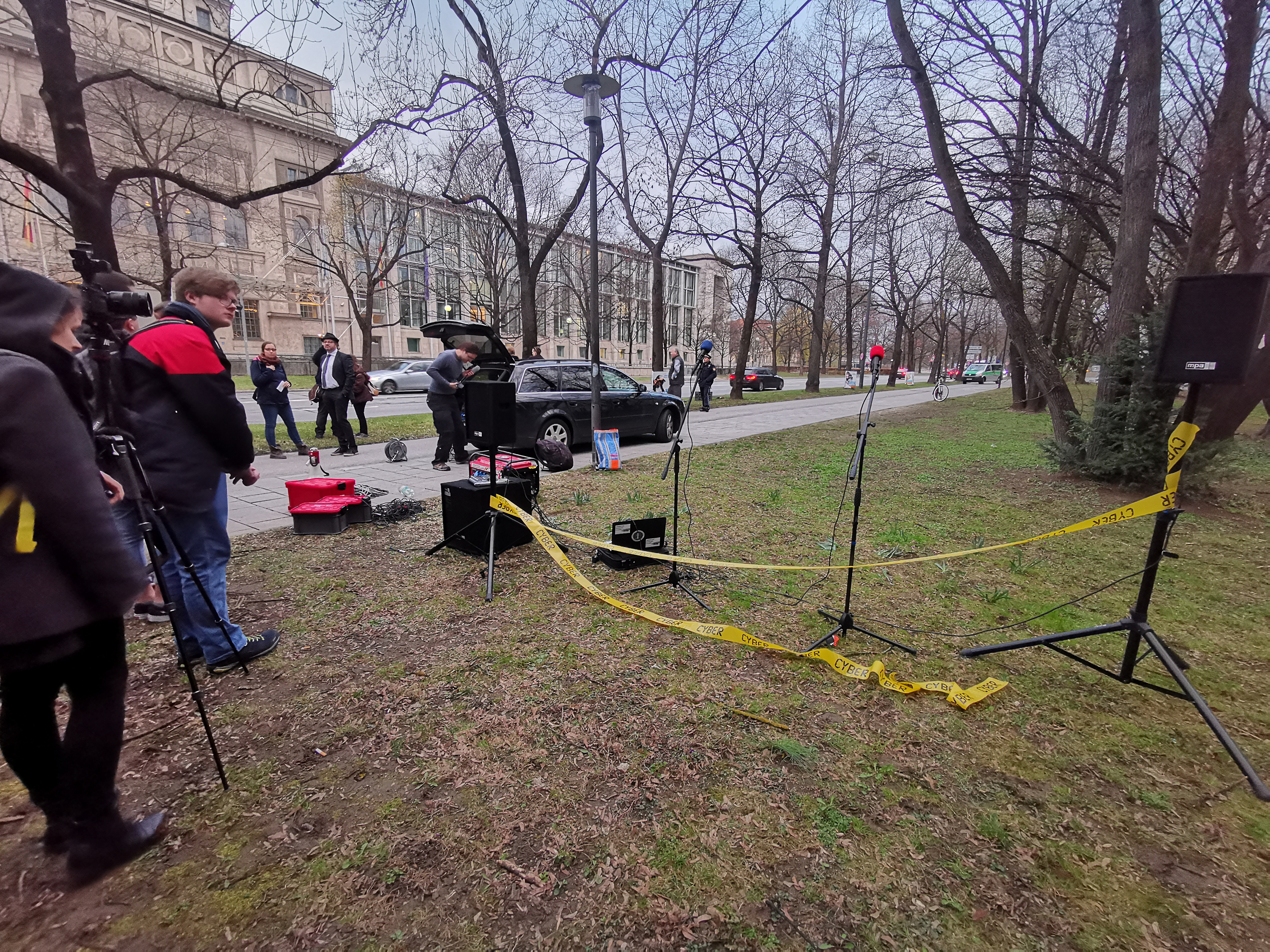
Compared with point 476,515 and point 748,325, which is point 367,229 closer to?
point 748,325

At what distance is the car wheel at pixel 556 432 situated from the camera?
951 centimetres

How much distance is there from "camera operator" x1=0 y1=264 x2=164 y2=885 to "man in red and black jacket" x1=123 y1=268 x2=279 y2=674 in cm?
72

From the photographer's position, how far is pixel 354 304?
101 ft

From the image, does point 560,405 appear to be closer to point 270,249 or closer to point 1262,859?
point 1262,859

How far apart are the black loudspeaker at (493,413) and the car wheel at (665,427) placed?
24.4 ft

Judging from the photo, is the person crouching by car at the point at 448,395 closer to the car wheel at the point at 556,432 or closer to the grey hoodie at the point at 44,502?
the car wheel at the point at 556,432

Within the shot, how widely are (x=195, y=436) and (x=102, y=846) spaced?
6.00ft

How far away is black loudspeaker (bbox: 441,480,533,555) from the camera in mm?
4949

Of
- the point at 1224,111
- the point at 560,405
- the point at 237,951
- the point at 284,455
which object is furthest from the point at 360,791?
the point at 1224,111

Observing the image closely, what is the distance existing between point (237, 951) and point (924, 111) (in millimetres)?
11387

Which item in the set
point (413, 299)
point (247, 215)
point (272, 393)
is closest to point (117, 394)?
point (272, 393)

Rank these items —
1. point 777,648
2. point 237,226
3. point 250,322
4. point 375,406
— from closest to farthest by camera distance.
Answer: point 777,648
point 375,406
point 237,226
point 250,322

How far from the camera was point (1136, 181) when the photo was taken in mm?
7309

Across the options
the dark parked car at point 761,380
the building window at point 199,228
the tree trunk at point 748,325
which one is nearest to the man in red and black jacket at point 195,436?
the tree trunk at point 748,325
